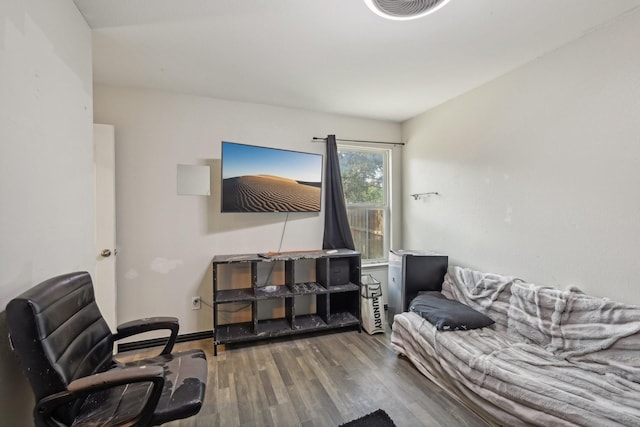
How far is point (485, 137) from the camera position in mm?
2527

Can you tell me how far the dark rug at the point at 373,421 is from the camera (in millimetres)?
1635

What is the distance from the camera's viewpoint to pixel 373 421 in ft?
5.45

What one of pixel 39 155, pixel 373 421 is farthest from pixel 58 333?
pixel 373 421

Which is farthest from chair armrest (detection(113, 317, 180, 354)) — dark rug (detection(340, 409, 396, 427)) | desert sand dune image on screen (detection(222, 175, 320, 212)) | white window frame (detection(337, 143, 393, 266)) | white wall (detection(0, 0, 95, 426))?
white window frame (detection(337, 143, 393, 266))

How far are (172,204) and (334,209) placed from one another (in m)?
1.72

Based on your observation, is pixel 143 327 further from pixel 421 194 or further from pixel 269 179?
pixel 421 194

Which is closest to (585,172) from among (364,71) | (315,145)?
(364,71)

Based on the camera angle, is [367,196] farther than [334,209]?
Yes

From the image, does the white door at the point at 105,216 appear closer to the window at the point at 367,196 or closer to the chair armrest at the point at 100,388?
the chair armrest at the point at 100,388

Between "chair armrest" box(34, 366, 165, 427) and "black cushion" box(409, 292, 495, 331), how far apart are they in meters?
1.87

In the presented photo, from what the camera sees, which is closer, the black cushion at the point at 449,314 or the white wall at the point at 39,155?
the white wall at the point at 39,155

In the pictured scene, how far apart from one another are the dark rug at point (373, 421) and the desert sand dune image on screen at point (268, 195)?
193cm

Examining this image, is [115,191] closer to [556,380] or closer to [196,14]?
[196,14]

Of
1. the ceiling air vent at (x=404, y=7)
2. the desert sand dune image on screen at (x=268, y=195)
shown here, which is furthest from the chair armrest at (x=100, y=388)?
the ceiling air vent at (x=404, y=7)
